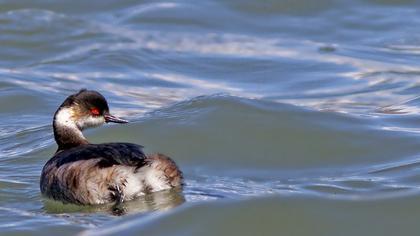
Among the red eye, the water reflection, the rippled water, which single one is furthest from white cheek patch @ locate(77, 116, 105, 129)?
the water reflection

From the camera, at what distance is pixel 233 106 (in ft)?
33.8

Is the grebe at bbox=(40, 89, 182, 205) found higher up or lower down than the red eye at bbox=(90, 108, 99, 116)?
lower down

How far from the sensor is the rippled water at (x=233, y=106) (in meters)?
7.23

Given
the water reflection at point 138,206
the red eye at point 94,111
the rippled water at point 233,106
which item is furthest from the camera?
the red eye at point 94,111

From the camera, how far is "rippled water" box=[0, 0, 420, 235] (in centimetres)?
723

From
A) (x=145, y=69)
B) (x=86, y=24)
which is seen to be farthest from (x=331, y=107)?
(x=86, y=24)

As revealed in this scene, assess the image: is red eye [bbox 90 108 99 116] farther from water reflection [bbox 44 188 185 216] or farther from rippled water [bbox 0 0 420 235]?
water reflection [bbox 44 188 185 216]

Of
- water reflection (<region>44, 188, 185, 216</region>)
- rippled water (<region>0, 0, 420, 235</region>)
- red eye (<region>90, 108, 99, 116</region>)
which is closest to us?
rippled water (<region>0, 0, 420, 235</region>)

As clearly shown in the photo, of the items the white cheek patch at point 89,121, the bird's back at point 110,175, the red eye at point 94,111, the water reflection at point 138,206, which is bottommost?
the water reflection at point 138,206

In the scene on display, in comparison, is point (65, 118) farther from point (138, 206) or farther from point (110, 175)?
point (138, 206)

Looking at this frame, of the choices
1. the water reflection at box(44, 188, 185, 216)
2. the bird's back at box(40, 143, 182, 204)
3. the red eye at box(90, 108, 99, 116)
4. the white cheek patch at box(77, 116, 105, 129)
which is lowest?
the water reflection at box(44, 188, 185, 216)

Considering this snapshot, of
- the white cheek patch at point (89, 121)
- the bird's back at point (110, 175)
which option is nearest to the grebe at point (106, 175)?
the bird's back at point (110, 175)

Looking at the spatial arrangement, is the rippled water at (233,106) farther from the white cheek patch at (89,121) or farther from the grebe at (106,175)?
the white cheek patch at (89,121)

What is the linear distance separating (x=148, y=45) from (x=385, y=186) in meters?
6.52
